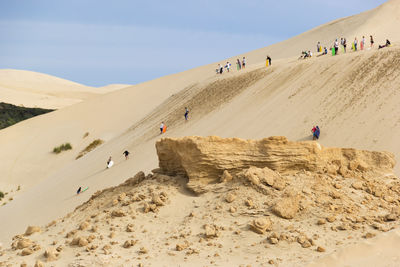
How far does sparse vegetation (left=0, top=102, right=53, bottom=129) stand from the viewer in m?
42.7

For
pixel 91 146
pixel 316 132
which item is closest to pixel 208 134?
pixel 316 132

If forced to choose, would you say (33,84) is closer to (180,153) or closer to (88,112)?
(88,112)

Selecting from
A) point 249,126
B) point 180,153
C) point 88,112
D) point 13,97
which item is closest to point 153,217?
point 180,153

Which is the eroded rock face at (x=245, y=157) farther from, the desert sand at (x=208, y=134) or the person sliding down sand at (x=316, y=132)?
the person sliding down sand at (x=316, y=132)

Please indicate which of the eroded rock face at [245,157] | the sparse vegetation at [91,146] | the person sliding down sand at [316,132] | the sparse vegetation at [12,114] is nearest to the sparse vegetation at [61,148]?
the sparse vegetation at [91,146]

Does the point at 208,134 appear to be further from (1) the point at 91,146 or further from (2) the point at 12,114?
(2) the point at 12,114

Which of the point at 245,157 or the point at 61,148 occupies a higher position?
the point at 245,157

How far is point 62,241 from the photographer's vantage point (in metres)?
7.58

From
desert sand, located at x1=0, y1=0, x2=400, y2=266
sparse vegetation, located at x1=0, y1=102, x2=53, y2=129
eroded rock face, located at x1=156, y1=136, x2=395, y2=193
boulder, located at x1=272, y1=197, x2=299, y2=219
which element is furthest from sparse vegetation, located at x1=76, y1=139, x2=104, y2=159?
boulder, located at x1=272, y1=197, x2=299, y2=219

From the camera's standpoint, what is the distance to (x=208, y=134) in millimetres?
20500

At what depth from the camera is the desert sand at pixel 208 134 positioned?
22.5ft

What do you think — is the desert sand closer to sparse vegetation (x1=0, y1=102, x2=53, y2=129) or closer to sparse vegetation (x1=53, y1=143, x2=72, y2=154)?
sparse vegetation (x1=53, y1=143, x2=72, y2=154)

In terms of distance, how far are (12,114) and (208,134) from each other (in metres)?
32.0

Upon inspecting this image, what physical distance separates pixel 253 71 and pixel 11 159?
60.9 ft
